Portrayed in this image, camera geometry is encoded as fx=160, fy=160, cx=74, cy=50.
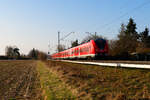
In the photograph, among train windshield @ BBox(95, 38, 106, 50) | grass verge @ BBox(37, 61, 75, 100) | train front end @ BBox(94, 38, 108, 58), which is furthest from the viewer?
train windshield @ BBox(95, 38, 106, 50)

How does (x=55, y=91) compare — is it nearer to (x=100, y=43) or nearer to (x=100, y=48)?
(x=100, y=48)

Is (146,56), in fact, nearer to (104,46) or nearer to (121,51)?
(121,51)

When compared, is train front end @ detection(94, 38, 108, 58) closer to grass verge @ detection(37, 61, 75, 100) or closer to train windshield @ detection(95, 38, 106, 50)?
train windshield @ detection(95, 38, 106, 50)

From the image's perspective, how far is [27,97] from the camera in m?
7.41

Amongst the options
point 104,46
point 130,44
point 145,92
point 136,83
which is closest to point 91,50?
point 104,46

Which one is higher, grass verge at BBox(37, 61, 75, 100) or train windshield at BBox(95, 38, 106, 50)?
train windshield at BBox(95, 38, 106, 50)

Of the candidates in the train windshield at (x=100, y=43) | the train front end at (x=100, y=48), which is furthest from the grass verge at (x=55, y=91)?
the train windshield at (x=100, y=43)

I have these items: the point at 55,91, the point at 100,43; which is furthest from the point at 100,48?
the point at 55,91

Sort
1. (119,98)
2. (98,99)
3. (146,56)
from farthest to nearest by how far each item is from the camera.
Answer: (146,56), (98,99), (119,98)

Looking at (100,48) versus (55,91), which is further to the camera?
(100,48)

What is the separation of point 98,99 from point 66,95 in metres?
1.63

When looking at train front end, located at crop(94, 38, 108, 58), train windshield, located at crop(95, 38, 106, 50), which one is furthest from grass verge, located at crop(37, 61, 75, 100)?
train windshield, located at crop(95, 38, 106, 50)

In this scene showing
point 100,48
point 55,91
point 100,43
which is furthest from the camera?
point 100,43

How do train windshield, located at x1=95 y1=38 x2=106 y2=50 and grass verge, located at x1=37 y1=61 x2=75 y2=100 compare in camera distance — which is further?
train windshield, located at x1=95 y1=38 x2=106 y2=50
